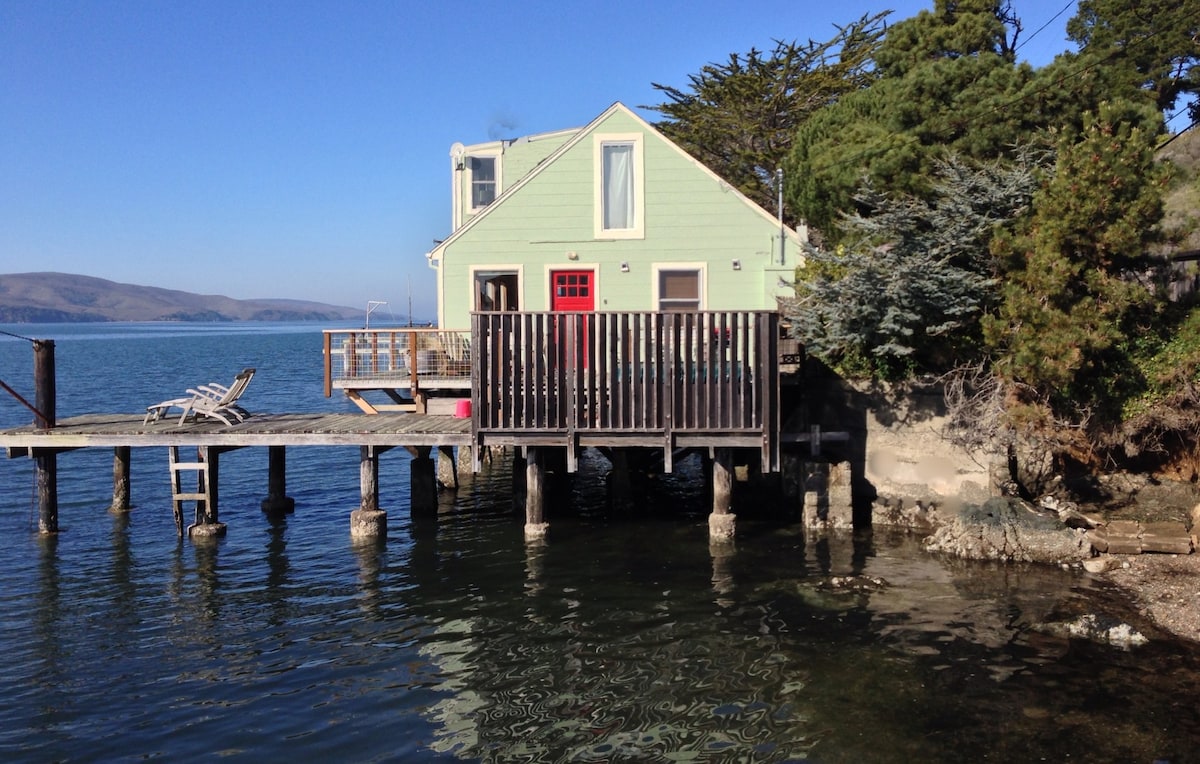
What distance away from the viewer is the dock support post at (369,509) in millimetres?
17953

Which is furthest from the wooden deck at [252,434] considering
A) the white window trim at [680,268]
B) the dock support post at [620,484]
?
the white window trim at [680,268]

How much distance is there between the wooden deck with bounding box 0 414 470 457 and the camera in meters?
17.2

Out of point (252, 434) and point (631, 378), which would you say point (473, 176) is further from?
point (631, 378)

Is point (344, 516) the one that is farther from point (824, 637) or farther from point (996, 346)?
point (996, 346)

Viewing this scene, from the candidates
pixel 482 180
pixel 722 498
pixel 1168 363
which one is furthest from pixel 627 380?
pixel 482 180

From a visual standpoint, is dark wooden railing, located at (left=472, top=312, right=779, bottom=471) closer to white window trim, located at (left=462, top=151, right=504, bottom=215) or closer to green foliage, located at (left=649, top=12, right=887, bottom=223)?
white window trim, located at (left=462, top=151, right=504, bottom=215)

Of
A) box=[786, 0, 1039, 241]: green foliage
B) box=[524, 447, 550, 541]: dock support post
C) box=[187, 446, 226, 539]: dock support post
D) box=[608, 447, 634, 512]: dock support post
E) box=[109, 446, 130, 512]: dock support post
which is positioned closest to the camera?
box=[524, 447, 550, 541]: dock support post

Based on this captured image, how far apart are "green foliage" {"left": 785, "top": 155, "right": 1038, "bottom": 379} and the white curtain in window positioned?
14.5 ft

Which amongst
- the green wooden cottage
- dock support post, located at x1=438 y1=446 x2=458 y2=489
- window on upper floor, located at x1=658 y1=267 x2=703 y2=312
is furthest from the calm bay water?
the green wooden cottage

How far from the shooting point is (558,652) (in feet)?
39.8

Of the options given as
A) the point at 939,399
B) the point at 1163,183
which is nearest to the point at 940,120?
the point at 1163,183

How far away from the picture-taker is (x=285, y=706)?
1070 centimetres

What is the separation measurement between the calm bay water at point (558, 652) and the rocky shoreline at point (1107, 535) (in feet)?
2.21

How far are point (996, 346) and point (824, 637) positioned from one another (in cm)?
780
